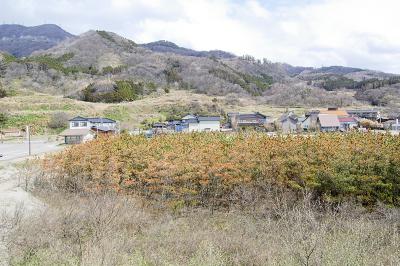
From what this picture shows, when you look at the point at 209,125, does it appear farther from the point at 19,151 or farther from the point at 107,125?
the point at 19,151

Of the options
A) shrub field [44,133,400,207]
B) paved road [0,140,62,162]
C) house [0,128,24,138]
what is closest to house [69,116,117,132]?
house [0,128,24,138]

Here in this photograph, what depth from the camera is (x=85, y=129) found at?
39562 mm

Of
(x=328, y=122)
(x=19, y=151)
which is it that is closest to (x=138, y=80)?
(x=328, y=122)

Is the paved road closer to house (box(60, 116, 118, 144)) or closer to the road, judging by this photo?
house (box(60, 116, 118, 144))

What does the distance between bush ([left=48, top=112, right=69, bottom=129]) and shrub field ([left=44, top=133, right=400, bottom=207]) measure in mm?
34652

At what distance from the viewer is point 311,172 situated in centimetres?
1373

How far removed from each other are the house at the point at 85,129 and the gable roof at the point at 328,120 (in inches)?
957

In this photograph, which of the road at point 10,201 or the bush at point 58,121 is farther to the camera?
the bush at point 58,121

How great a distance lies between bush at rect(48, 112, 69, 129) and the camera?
48.6 m

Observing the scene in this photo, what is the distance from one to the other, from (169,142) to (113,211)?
6.36 m

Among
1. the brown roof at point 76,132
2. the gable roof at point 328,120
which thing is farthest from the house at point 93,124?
the gable roof at point 328,120

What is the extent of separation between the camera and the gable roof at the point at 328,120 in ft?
162

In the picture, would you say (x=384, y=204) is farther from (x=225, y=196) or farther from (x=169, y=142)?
(x=169, y=142)

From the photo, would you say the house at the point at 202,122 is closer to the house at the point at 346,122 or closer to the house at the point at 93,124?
the house at the point at 93,124
